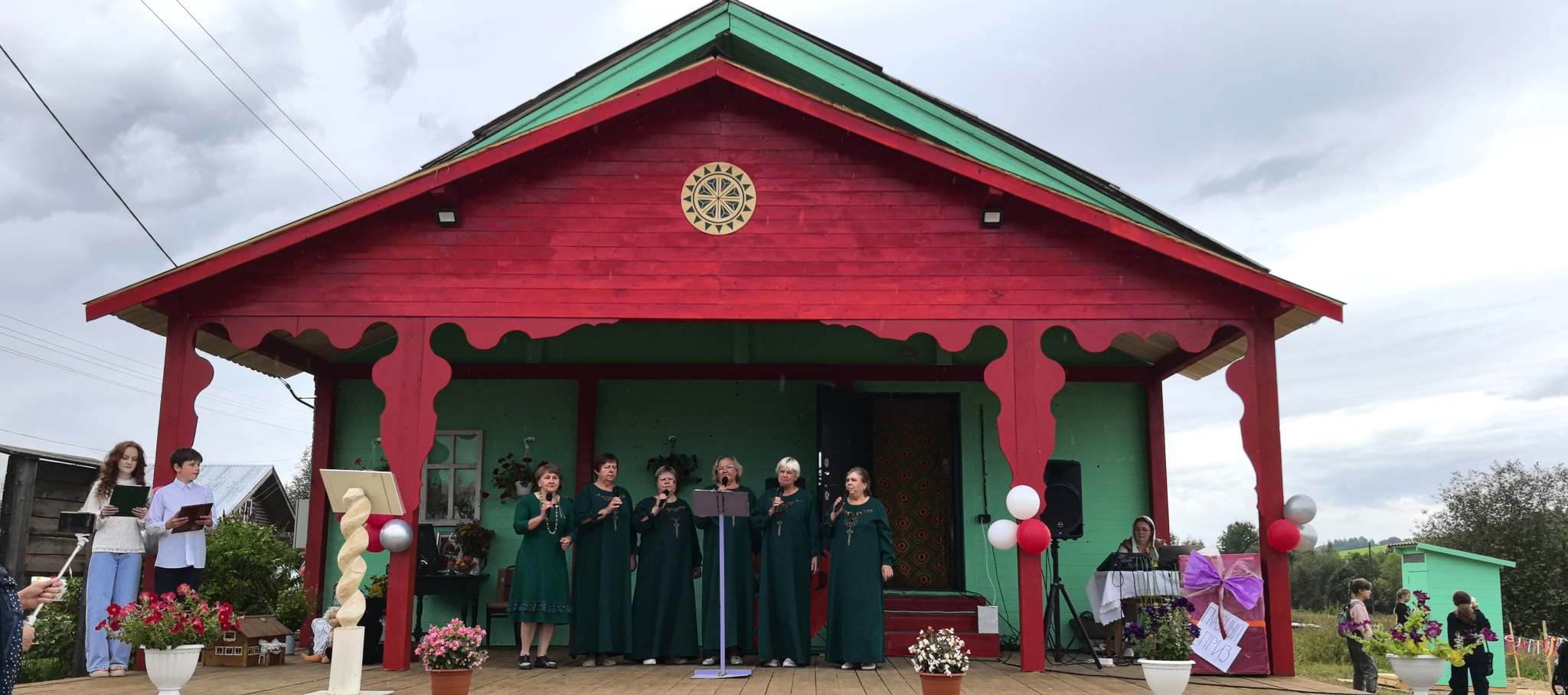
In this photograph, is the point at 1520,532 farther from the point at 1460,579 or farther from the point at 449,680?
the point at 449,680

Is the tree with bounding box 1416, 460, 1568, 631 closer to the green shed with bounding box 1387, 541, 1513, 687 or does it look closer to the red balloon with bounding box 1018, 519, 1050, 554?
the green shed with bounding box 1387, 541, 1513, 687

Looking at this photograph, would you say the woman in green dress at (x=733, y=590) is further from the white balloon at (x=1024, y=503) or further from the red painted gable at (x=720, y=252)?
the white balloon at (x=1024, y=503)

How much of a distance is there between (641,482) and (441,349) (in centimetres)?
239

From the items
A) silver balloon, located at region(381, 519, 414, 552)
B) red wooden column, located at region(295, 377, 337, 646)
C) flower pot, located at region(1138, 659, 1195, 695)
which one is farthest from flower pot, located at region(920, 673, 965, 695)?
red wooden column, located at region(295, 377, 337, 646)

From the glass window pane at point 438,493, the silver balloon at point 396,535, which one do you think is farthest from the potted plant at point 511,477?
the silver balloon at point 396,535

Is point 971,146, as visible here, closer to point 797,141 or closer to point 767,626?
point 797,141

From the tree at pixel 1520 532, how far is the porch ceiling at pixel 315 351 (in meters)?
19.3

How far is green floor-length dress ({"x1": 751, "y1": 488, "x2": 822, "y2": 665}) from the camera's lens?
834 cm

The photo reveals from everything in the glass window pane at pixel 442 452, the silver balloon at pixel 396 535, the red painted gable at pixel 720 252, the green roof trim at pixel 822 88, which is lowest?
the silver balloon at pixel 396 535

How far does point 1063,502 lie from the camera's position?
28.9 feet

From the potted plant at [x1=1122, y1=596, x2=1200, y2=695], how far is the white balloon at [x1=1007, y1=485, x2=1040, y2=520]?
1.30 m

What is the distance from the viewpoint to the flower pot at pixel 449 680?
6.32m

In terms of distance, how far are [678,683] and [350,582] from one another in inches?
84.4

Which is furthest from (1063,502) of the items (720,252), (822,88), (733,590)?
(822,88)
